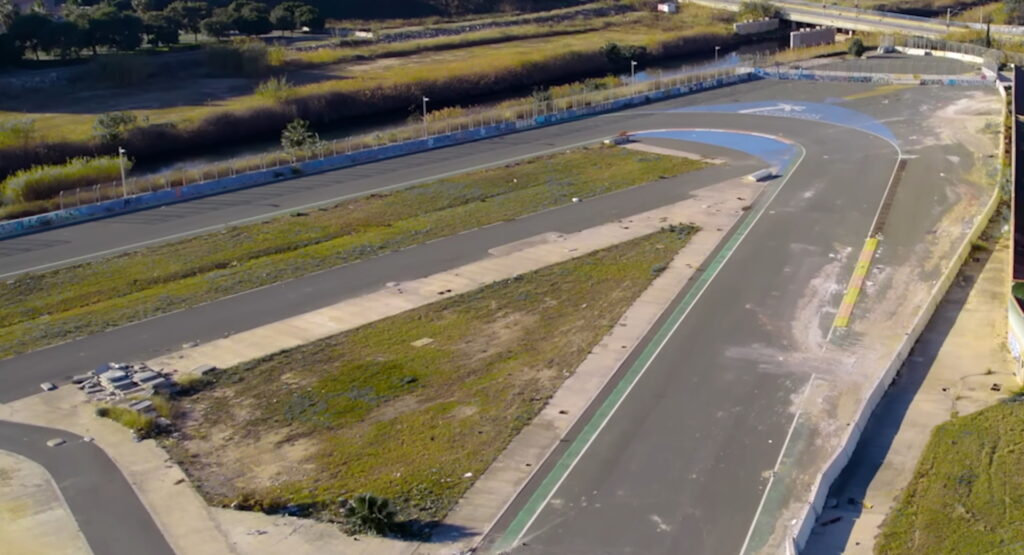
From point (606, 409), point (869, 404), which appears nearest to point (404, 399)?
point (606, 409)

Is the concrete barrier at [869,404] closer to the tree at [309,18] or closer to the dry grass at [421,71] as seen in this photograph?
the dry grass at [421,71]

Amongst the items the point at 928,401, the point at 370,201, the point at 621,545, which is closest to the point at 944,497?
the point at 928,401

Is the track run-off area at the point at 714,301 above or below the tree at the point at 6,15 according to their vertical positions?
below

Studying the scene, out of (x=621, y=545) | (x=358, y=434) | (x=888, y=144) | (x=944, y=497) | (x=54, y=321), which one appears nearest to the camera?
(x=621, y=545)

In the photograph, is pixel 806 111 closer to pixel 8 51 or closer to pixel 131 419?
pixel 131 419

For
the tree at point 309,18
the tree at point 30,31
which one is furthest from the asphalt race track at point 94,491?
the tree at point 309,18

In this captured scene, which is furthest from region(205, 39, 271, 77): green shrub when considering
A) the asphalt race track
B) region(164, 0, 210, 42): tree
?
the asphalt race track

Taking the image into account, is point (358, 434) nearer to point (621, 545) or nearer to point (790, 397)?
point (621, 545)
